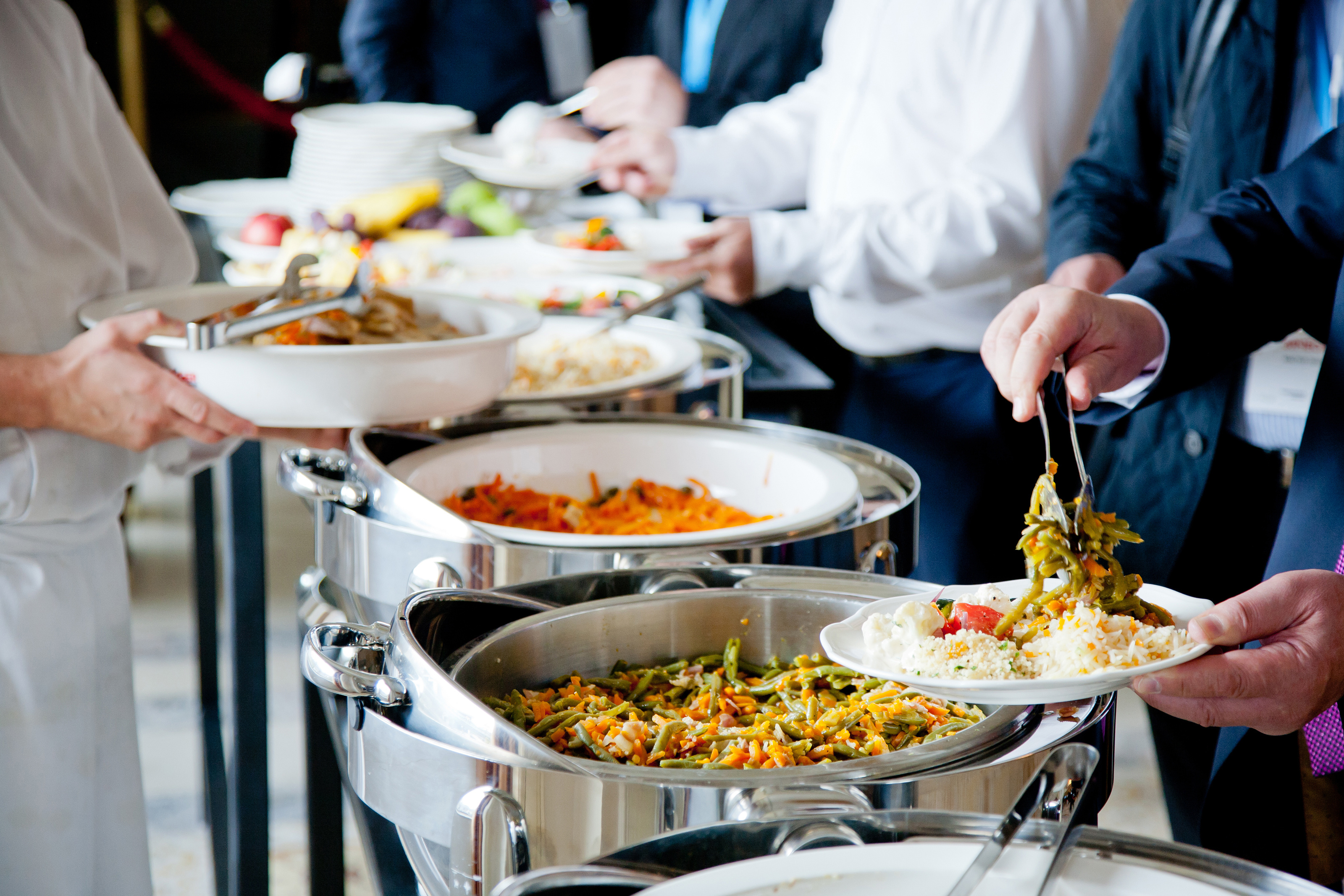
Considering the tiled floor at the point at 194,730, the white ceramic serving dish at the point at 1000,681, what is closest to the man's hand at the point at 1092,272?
the white ceramic serving dish at the point at 1000,681

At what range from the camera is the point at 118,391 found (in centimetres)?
110

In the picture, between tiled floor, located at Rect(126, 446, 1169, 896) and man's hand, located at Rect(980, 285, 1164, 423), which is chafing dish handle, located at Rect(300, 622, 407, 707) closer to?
man's hand, located at Rect(980, 285, 1164, 423)

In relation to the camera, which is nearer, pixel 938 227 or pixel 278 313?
pixel 278 313

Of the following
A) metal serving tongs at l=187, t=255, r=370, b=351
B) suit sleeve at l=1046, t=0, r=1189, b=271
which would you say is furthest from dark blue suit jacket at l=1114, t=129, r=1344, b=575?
metal serving tongs at l=187, t=255, r=370, b=351

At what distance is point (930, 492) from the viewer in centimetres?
210

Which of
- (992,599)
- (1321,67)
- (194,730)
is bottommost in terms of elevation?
(194,730)

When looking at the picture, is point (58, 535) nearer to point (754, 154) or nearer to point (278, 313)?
point (278, 313)

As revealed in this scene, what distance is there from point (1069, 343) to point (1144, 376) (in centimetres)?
22

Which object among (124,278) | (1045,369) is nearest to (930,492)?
(1045,369)

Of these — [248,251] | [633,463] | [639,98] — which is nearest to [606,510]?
[633,463]

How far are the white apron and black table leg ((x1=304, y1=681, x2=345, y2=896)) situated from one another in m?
0.26

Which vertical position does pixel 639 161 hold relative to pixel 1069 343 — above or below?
above

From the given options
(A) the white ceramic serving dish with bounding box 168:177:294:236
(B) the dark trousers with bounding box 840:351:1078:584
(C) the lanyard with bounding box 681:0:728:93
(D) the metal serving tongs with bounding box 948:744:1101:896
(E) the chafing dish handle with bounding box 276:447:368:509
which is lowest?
(B) the dark trousers with bounding box 840:351:1078:584

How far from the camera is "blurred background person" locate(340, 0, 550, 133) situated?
398 centimetres
